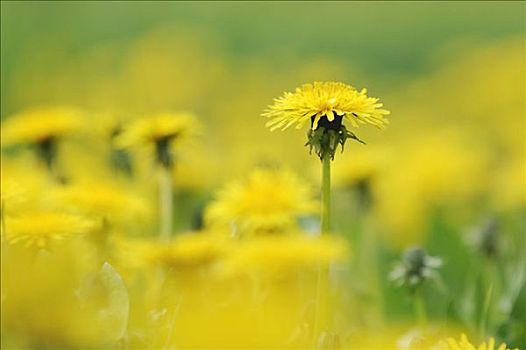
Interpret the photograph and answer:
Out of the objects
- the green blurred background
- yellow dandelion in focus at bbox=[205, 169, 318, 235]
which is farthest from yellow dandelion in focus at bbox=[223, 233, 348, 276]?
the green blurred background

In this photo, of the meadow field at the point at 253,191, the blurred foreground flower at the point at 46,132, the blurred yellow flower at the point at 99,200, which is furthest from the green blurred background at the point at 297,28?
the blurred yellow flower at the point at 99,200

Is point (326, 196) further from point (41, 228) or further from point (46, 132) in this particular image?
point (46, 132)

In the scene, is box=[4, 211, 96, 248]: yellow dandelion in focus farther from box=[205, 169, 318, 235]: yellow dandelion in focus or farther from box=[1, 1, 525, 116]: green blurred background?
box=[1, 1, 525, 116]: green blurred background

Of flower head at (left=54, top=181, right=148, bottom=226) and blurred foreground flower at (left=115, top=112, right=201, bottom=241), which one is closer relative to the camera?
flower head at (left=54, top=181, right=148, bottom=226)

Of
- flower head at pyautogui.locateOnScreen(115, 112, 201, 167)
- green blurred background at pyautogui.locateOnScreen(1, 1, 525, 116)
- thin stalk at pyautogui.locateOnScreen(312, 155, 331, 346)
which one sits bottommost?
thin stalk at pyautogui.locateOnScreen(312, 155, 331, 346)

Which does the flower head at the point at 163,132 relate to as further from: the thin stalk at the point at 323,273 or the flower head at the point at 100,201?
the thin stalk at the point at 323,273

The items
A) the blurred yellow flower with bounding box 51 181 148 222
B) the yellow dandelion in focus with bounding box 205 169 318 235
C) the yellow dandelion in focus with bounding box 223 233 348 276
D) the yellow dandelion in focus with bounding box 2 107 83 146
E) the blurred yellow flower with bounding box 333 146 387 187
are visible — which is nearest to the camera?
the yellow dandelion in focus with bounding box 223 233 348 276
